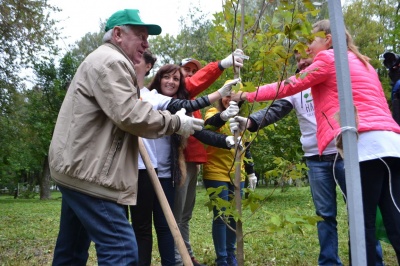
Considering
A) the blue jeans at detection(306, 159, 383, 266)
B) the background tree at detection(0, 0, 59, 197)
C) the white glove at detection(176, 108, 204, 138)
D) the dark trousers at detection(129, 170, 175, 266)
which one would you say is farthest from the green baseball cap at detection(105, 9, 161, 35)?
the background tree at detection(0, 0, 59, 197)

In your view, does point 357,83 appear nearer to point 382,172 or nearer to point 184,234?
point 382,172

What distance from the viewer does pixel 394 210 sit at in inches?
116

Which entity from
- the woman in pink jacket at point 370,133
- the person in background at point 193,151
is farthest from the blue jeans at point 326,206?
the person in background at point 193,151

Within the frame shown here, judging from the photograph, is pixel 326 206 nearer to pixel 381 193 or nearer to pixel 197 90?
pixel 381 193

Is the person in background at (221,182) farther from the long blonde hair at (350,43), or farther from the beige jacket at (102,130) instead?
the beige jacket at (102,130)

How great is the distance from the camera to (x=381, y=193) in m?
3.03

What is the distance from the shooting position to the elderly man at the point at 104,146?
2.46m

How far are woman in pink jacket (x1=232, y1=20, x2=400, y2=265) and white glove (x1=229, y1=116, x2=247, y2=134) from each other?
0.13 m

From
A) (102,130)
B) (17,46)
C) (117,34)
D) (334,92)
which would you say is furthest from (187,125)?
(17,46)

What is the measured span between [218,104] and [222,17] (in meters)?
1.71

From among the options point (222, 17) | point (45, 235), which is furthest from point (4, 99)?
point (222, 17)

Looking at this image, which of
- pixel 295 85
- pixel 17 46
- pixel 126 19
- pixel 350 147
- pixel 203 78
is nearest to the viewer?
pixel 350 147

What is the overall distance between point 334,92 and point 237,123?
2.33ft

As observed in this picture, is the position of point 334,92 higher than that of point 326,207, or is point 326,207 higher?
point 334,92
